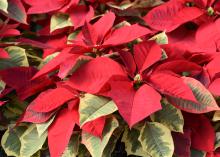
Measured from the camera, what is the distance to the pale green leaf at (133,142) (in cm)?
101

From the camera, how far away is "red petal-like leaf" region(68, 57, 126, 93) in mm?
998

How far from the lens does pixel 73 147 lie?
1.02 metres

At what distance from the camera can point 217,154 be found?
40.1 inches

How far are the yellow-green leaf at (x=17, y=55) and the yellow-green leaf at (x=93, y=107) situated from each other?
238mm

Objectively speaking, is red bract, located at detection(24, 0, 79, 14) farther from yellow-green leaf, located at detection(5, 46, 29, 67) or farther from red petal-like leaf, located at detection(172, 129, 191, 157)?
red petal-like leaf, located at detection(172, 129, 191, 157)

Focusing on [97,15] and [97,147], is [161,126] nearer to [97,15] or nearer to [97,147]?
[97,147]

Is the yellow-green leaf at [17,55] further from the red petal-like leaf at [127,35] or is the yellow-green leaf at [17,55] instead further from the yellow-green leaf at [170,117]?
the yellow-green leaf at [170,117]

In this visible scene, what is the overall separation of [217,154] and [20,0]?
72 cm

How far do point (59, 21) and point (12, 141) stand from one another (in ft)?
1.31

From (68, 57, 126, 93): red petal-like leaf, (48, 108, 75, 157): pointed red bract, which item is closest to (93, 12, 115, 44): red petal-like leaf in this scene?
(68, 57, 126, 93): red petal-like leaf

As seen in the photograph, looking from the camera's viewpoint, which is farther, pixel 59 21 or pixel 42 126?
pixel 59 21

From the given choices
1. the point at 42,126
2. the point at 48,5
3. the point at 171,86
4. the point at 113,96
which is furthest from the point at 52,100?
the point at 48,5

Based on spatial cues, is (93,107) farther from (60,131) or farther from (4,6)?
(4,6)

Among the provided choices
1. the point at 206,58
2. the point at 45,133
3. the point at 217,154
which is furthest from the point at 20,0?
the point at 217,154
